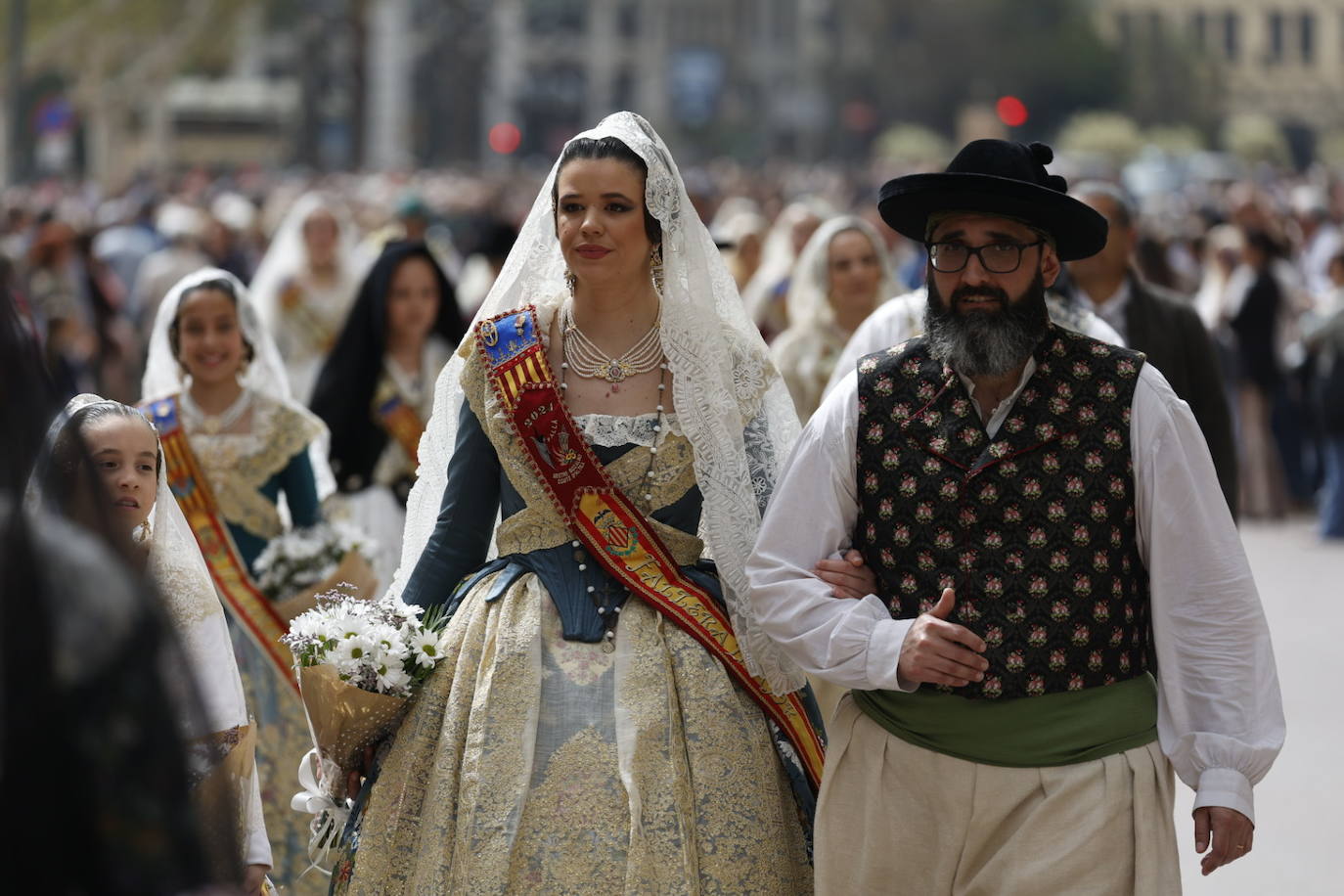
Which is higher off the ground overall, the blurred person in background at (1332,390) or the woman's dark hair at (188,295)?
the woman's dark hair at (188,295)

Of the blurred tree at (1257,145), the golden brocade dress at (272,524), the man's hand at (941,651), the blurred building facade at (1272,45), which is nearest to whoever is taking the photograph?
the man's hand at (941,651)

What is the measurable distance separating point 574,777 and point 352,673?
475 mm

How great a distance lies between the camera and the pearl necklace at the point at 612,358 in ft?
14.8

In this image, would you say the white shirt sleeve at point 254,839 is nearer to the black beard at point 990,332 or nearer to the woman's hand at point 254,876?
the woman's hand at point 254,876

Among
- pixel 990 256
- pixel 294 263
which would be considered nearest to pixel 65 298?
pixel 294 263

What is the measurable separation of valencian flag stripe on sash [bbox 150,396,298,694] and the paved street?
2.91 meters

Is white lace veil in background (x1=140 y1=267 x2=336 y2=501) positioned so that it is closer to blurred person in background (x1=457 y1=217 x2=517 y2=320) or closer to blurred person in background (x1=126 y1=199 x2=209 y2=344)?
blurred person in background (x1=457 y1=217 x2=517 y2=320)

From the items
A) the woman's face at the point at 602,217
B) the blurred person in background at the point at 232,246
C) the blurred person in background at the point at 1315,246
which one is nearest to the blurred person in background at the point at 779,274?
the woman's face at the point at 602,217

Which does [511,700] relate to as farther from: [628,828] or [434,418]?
[434,418]

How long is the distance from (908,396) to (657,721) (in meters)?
0.80

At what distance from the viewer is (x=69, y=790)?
196 centimetres

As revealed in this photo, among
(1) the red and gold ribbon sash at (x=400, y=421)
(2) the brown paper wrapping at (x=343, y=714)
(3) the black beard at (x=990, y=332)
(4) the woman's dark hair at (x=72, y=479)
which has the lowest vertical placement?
(2) the brown paper wrapping at (x=343, y=714)

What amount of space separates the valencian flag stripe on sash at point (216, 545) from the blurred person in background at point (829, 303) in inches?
87.4

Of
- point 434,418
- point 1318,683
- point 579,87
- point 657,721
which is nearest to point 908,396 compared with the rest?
point 657,721
